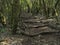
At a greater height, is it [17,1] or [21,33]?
[17,1]

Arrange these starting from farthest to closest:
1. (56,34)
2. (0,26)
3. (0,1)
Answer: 1. (0,1)
2. (0,26)
3. (56,34)

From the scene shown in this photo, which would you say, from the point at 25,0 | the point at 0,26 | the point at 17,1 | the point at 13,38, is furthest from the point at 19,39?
the point at 25,0

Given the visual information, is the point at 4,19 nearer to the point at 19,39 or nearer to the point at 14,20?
the point at 14,20

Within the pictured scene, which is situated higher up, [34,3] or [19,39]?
[34,3]

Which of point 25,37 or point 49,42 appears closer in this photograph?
point 49,42

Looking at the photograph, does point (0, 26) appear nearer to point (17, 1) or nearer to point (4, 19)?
point (4, 19)

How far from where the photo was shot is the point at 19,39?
33.0ft

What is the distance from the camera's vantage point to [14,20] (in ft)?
36.6

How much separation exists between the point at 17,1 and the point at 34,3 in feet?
54.6

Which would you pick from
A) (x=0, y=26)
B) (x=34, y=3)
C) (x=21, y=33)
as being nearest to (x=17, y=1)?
(x=21, y=33)

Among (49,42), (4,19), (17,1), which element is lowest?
(49,42)

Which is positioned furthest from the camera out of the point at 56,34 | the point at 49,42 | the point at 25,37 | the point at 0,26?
the point at 0,26

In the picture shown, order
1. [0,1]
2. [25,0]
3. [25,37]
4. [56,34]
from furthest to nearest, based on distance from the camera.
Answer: [25,0] → [0,1] → [56,34] → [25,37]

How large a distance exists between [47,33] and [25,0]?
14560mm
